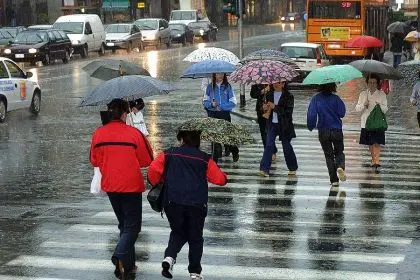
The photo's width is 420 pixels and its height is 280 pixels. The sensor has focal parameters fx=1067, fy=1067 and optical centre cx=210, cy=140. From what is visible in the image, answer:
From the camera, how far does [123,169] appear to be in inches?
382

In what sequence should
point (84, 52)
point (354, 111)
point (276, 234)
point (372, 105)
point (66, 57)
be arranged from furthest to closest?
point (84, 52) → point (66, 57) → point (354, 111) → point (372, 105) → point (276, 234)

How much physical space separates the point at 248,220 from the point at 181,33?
5542cm

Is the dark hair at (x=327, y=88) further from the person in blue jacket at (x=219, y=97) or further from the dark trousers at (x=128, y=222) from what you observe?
the dark trousers at (x=128, y=222)

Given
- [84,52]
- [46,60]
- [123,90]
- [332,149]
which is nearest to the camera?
[123,90]

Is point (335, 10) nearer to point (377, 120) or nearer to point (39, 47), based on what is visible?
point (39, 47)

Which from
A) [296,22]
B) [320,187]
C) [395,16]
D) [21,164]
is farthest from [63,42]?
[296,22]

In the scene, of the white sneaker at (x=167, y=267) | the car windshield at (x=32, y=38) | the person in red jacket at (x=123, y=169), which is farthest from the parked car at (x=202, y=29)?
the white sneaker at (x=167, y=267)

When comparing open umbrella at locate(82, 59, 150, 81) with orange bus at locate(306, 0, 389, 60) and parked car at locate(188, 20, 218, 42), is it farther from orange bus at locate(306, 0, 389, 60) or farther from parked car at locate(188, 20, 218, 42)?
parked car at locate(188, 20, 218, 42)

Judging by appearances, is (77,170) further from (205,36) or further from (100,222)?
(205,36)

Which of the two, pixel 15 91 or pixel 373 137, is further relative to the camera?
pixel 15 91

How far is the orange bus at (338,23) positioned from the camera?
4422 cm

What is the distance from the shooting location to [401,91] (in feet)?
107

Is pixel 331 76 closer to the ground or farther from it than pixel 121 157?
farther from it

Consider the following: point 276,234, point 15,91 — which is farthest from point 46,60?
point 276,234
